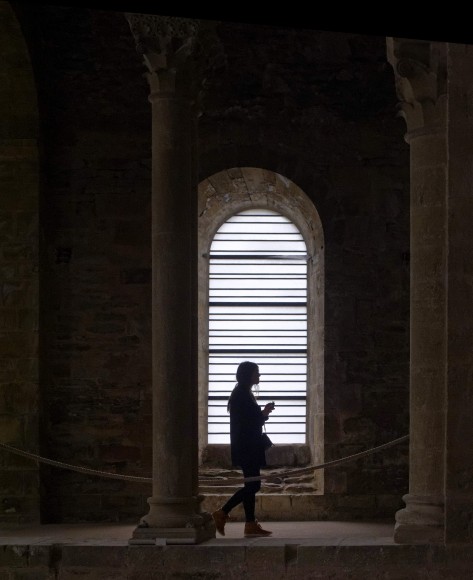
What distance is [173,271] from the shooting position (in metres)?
7.59

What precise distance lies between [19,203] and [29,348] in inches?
55.7

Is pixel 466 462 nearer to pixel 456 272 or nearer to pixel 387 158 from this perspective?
pixel 456 272

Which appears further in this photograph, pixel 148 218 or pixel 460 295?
pixel 148 218

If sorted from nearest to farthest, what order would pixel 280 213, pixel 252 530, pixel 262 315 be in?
pixel 252 530 → pixel 262 315 → pixel 280 213

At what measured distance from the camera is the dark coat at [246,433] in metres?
8.18

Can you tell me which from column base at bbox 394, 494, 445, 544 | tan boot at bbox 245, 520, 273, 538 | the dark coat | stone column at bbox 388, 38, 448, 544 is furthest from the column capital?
tan boot at bbox 245, 520, 273, 538

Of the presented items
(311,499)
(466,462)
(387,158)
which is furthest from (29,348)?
(466,462)

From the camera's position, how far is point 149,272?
407 inches

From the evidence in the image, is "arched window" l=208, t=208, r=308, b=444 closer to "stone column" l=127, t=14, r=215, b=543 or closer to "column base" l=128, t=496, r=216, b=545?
"stone column" l=127, t=14, r=215, b=543

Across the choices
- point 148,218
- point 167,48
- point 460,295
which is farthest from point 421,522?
point 148,218

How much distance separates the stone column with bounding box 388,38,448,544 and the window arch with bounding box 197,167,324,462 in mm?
3030

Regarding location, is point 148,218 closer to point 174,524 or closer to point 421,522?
point 174,524

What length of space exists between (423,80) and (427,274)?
4.55ft

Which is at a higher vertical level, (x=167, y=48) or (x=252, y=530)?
(x=167, y=48)
